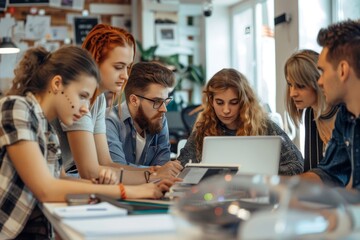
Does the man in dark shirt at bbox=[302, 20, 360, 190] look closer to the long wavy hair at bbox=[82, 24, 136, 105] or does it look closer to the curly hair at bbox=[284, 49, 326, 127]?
the curly hair at bbox=[284, 49, 326, 127]

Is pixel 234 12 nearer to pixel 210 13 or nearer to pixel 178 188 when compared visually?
pixel 210 13

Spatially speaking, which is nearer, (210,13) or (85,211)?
(85,211)

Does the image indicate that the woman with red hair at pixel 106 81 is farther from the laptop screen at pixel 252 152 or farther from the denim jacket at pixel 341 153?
the denim jacket at pixel 341 153

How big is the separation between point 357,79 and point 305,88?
2.96 feet

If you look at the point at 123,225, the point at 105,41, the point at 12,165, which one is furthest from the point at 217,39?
the point at 123,225

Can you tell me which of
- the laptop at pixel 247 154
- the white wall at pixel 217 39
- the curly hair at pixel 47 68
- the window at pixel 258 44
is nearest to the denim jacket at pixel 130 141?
the laptop at pixel 247 154

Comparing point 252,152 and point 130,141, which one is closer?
point 252,152

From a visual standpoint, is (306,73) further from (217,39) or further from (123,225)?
(217,39)

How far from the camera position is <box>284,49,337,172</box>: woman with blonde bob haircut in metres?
2.77

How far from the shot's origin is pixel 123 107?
3.20 metres

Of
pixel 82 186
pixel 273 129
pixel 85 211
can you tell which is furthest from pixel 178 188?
pixel 273 129

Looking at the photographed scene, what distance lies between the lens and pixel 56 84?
2.06 meters

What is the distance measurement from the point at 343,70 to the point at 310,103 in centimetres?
88

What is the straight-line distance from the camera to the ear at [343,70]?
197cm
